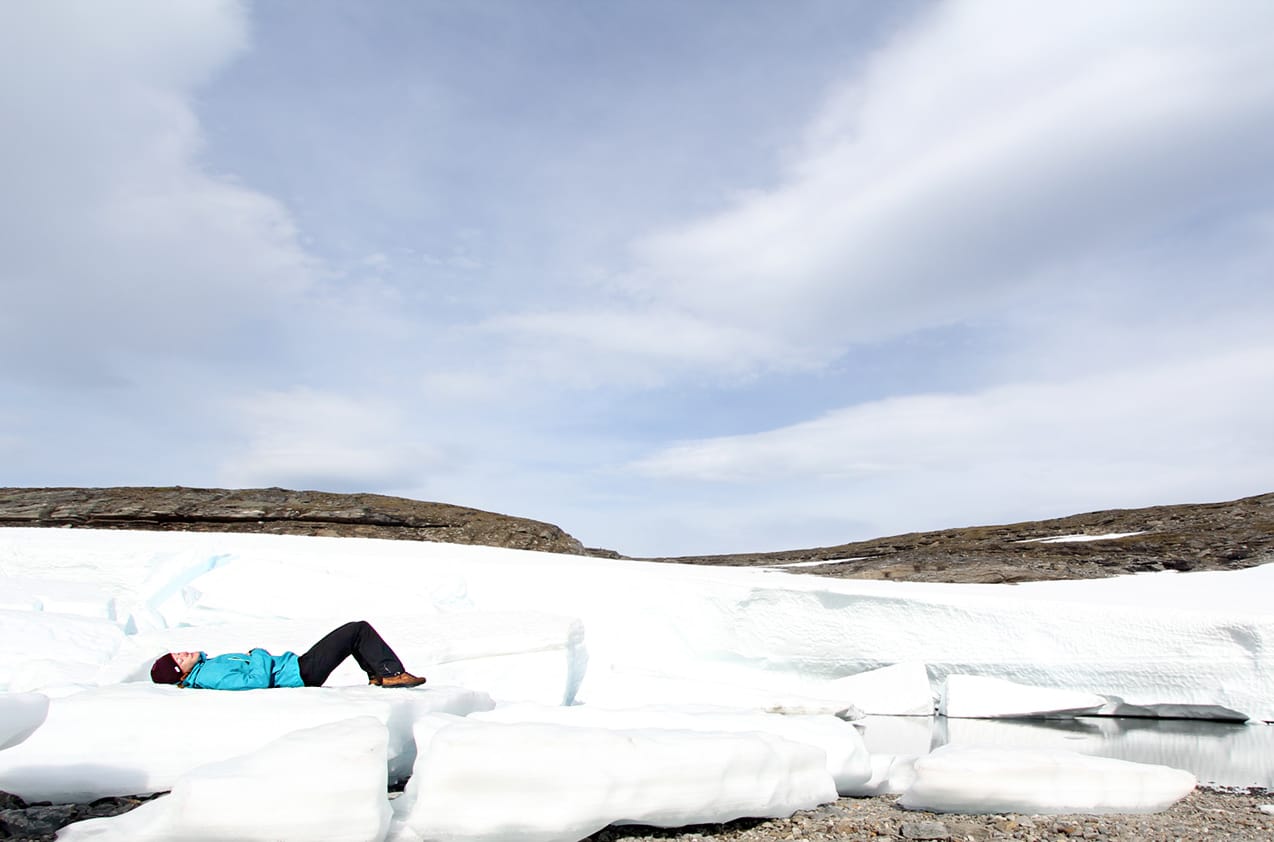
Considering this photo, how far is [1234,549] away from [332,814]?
1502 centimetres

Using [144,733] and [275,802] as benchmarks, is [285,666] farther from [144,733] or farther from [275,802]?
[275,802]

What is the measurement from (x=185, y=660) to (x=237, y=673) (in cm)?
26

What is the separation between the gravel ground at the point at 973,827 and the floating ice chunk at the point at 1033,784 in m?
0.06

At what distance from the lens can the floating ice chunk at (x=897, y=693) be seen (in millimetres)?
8508

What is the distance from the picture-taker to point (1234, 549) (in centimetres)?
1358

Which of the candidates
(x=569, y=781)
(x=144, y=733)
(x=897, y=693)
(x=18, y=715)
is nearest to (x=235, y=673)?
(x=144, y=733)

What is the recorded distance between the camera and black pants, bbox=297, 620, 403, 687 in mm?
4438

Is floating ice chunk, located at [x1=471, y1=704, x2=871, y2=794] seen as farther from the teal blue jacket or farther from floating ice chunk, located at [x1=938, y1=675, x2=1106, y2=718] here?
floating ice chunk, located at [x1=938, y1=675, x2=1106, y2=718]

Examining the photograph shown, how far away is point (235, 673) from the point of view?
426 centimetres

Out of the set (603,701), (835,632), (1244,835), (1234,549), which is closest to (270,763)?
(1244,835)

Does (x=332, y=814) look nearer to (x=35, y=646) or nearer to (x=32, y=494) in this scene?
(x=35, y=646)

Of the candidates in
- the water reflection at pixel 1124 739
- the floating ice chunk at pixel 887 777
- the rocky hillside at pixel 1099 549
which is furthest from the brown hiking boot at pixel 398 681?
the rocky hillside at pixel 1099 549

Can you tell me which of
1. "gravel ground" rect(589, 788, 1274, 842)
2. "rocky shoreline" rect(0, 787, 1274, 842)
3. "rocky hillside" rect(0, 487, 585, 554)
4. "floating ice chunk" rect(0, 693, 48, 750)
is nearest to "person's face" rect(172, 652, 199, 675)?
"rocky shoreline" rect(0, 787, 1274, 842)

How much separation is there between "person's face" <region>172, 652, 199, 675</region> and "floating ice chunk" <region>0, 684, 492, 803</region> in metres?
0.37
